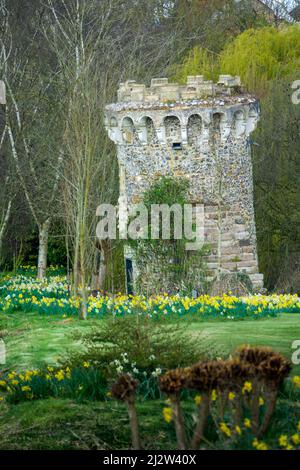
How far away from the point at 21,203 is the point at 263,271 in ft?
32.1

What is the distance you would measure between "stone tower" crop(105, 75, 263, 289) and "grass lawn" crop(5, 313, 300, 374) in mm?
Result: 5720

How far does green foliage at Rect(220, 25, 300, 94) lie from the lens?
113 ft

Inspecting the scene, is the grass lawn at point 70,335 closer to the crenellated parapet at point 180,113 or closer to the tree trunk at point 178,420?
the tree trunk at point 178,420

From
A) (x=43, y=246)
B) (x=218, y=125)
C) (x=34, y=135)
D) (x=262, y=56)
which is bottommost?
Result: (x=43, y=246)

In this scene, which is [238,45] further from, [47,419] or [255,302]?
[47,419]

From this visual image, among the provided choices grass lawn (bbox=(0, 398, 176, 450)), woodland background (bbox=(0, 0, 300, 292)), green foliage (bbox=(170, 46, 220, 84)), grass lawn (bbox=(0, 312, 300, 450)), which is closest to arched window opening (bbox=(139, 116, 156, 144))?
woodland background (bbox=(0, 0, 300, 292))

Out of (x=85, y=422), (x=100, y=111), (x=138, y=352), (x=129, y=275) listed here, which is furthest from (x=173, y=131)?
(x=85, y=422)

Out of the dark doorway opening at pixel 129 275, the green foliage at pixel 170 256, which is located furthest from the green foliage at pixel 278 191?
the dark doorway opening at pixel 129 275

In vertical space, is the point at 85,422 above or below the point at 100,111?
below

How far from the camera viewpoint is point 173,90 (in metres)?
24.7

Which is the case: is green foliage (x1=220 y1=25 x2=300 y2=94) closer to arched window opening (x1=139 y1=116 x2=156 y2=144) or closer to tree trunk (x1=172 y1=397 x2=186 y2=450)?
arched window opening (x1=139 y1=116 x2=156 y2=144)

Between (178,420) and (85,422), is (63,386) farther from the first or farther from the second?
(178,420)

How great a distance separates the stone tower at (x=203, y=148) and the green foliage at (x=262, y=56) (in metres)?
9.08

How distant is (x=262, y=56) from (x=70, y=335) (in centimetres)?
2095
